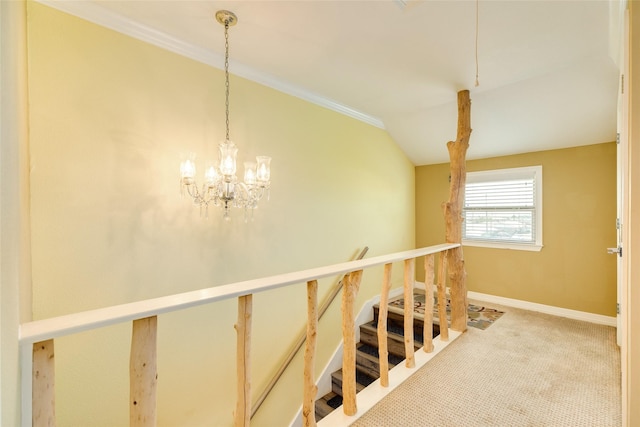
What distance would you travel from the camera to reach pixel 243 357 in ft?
3.66

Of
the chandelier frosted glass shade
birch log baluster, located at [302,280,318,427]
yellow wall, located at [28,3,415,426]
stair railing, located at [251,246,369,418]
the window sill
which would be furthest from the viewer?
the window sill

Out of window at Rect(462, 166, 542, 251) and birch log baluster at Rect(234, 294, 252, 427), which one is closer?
birch log baluster at Rect(234, 294, 252, 427)

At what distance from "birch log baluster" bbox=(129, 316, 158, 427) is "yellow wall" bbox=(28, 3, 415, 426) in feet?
3.90

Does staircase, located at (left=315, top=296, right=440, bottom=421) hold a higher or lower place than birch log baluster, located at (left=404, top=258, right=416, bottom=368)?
lower

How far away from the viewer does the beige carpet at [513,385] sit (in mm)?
1551

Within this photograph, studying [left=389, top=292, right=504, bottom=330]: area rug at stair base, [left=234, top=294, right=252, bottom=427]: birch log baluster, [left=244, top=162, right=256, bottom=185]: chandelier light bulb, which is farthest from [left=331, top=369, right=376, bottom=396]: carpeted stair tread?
[left=244, top=162, right=256, bottom=185]: chandelier light bulb

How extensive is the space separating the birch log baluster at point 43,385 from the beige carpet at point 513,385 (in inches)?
51.8

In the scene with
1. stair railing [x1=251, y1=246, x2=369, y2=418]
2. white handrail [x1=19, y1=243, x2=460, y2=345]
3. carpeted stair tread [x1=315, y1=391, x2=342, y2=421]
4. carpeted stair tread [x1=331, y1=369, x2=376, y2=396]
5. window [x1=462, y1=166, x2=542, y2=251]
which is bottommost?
carpeted stair tread [x1=315, y1=391, x2=342, y2=421]

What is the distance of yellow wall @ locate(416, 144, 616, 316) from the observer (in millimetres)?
3014

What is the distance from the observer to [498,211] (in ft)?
12.5

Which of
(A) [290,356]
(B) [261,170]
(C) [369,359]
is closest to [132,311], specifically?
(B) [261,170]

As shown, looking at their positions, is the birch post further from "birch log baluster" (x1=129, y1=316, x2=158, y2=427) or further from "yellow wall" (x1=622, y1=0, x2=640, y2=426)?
"birch log baluster" (x1=129, y1=316, x2=158, y2=427)

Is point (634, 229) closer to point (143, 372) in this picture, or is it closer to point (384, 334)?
point (384, 334)

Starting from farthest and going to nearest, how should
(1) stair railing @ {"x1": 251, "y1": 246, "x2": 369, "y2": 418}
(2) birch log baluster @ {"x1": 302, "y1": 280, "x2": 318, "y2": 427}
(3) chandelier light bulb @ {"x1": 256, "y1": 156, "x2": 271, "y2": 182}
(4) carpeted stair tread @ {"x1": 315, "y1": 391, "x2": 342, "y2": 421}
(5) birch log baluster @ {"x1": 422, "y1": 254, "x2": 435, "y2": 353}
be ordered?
(4) carpeted stair tread @ {"x1": 315, "y1": 391, "x2": 342, "y2": 421} < (1) stair railing @ {"x1": 251, "y1": 246, "x2": 369, "y2": 418} < (5) birch log baluster @ {"x1": 422, "y1": 254, "x2": 435, "y2": 353} < (3) chandelier light bulb @ {"x1": 256, "y1": 156, "x2": 271, "y2": 182} < (2) birch log baluster @ {"x1": 302, "y1": 280, "x2": 318, "y2": 427}
